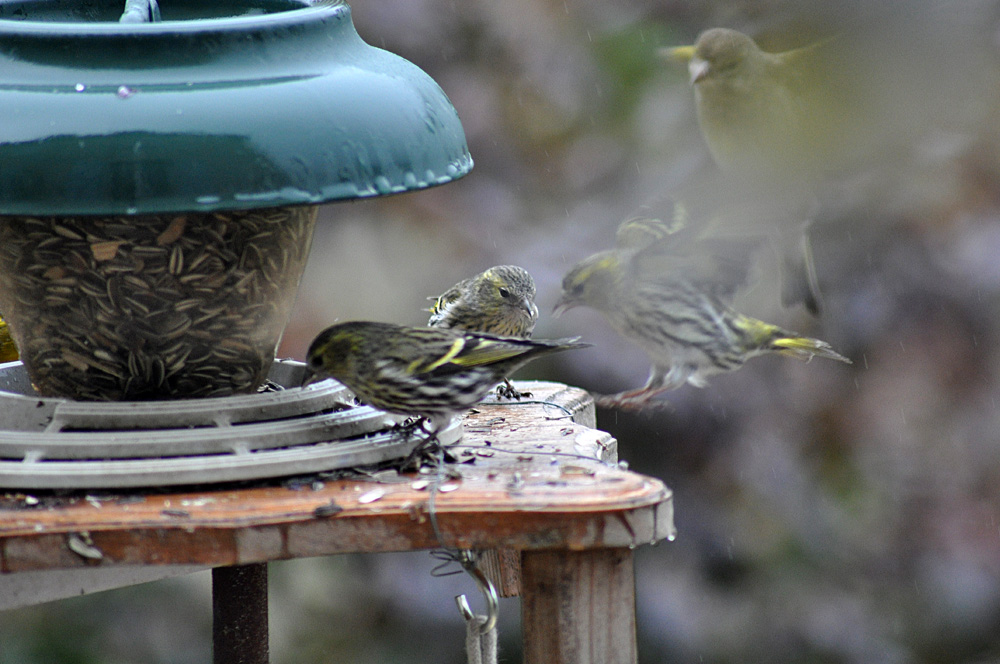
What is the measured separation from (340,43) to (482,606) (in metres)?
3.58

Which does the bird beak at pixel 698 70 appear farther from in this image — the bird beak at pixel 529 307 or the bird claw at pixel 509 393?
the bird beak at pixel 529 307

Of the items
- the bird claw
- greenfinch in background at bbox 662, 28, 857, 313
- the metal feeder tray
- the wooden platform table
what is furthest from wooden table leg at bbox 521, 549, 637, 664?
the bird claw

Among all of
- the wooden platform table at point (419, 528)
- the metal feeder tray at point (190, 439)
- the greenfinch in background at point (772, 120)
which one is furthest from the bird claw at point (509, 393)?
the greenfinch in background at point (772, 120)

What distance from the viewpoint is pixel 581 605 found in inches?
118

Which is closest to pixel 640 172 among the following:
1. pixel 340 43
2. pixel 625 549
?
pixel 340 43

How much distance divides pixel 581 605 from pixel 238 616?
1.29 meters

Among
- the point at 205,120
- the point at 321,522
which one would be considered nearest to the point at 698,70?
the point at 205,120

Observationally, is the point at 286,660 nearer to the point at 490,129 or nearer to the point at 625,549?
the point at 490,129

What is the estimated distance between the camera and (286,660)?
582 centimetres

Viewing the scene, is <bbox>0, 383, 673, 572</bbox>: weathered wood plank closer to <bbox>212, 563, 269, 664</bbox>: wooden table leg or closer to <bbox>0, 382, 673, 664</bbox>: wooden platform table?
<bbox>0, 382, 673, 664</bbox>: wooden platform table

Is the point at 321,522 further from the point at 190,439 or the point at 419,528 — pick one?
the point at 190,439

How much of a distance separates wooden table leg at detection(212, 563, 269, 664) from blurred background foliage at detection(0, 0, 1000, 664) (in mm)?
1732

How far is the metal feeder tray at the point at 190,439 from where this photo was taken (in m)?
3.13

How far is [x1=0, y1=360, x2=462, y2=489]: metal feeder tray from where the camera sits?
3.13 meters
